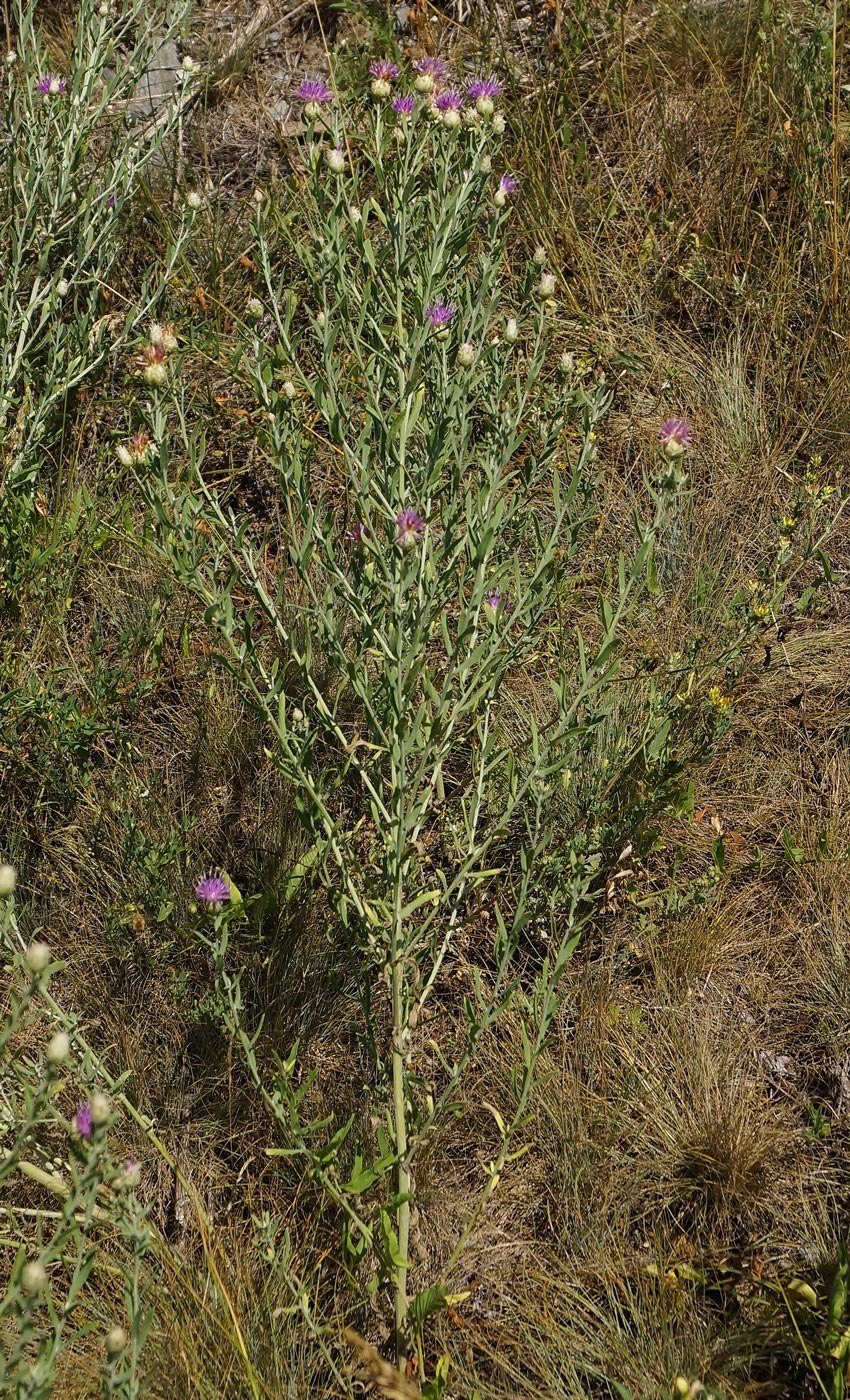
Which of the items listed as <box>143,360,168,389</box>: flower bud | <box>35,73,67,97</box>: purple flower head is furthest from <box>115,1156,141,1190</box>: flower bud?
<box>35,73,67,97</box>: purple flower head

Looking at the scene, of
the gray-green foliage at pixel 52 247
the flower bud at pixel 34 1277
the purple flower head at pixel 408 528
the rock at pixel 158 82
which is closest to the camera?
the flower bud at pixel 34 1277

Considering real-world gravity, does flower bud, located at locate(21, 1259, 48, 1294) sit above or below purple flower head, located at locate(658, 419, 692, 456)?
Result: below

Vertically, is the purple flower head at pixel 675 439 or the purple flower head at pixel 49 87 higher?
the purple flower head at pixel 49 87

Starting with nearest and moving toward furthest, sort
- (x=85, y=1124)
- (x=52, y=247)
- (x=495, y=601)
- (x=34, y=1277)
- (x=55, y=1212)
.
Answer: (x=34, y=1277)
(x=85, y=1124)
(x=55, y=1212)
(x=495, y=601)
(x=52, y=247)

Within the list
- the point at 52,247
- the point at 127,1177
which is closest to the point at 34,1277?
the point at 127,1177

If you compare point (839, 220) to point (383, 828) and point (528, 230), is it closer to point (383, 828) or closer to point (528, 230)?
point (528, 230)

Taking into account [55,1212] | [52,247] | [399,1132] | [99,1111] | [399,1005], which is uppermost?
[52,247]

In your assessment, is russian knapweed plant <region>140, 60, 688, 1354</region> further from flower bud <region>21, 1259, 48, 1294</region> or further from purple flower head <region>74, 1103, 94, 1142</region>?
flower bud <region>21, 1259, 48, 1294</region>

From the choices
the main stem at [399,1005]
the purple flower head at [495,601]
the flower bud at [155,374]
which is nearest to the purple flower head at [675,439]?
the purple flower head at [495,601]

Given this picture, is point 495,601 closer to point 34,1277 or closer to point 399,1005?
point 399,1005

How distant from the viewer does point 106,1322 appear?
78.4 inches

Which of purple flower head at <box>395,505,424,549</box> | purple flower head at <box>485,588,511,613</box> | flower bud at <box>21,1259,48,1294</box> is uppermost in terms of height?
purple flower head at <box>395,505,424,549</box>

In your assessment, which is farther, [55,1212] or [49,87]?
[49,87]

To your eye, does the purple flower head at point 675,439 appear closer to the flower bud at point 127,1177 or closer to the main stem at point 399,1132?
the main stem at point 399,1132
